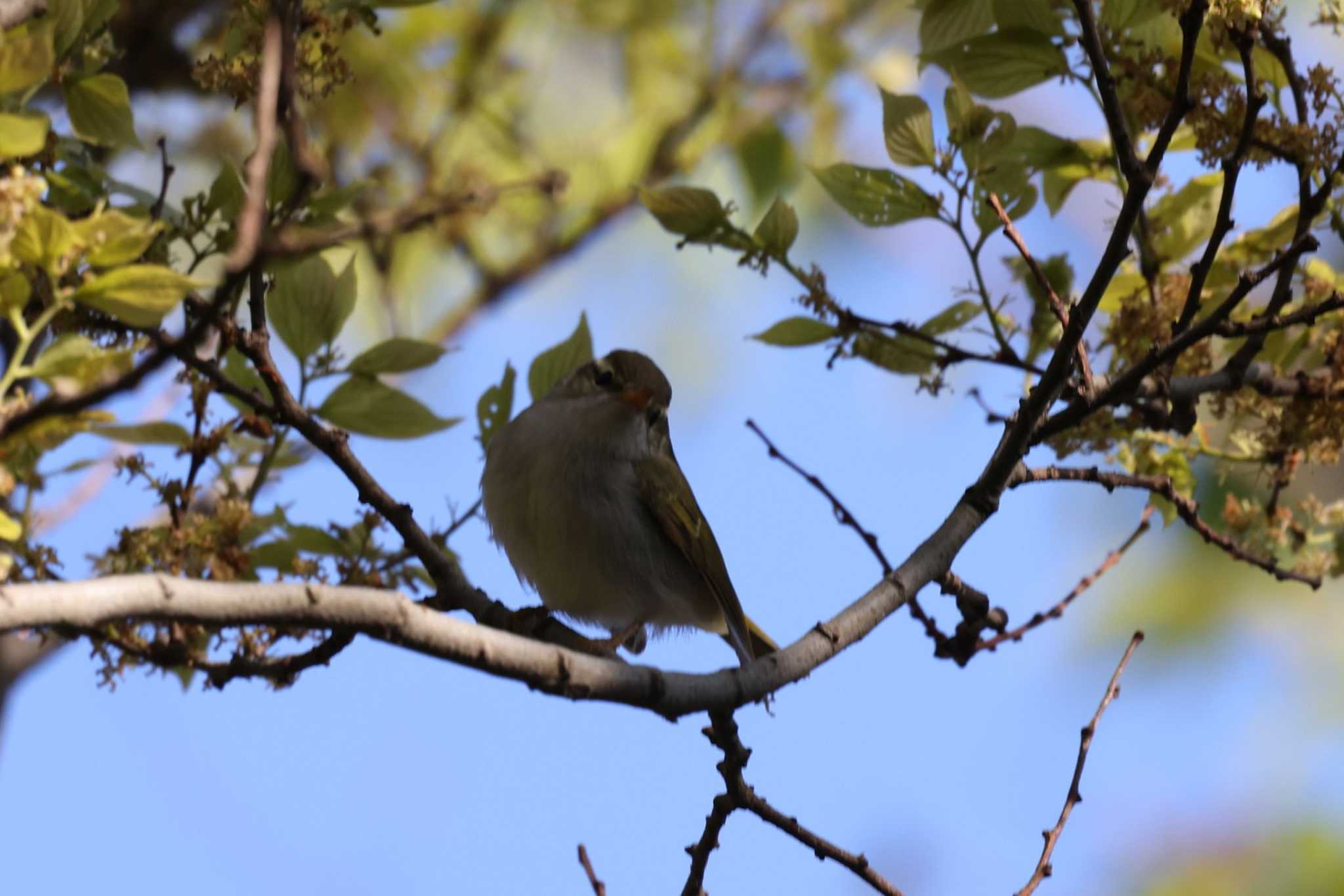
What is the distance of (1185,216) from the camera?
3516mm

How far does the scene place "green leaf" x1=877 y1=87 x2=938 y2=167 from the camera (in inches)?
123

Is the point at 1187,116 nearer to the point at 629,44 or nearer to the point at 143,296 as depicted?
the point at 143,296

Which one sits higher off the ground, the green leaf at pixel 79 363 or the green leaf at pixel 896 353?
the green leaf at pixel 896 353

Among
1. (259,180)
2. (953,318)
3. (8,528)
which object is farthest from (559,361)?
(259,180)

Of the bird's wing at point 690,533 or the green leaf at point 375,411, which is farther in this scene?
the bird's wing at point 690,533

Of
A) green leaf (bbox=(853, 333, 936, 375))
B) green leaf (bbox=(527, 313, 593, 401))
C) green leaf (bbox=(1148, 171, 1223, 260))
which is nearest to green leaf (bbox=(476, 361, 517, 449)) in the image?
green leaf (bbox=(527, 313, 593, 401))

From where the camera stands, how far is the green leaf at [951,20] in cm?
323

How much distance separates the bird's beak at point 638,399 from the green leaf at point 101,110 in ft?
6.48

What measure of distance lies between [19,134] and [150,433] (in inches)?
50.4

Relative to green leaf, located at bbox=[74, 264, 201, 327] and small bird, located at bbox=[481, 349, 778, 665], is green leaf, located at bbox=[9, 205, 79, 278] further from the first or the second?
small bird, located at bbox=[481, 349, 778, 665]

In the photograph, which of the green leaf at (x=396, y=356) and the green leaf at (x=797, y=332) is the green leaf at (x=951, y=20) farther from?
the green leaf at (x=396, y=356)

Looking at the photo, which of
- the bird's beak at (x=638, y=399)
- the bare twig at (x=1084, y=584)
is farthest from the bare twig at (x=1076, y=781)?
the bird's beak at (x=638, y=399)

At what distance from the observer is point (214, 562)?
2.79m

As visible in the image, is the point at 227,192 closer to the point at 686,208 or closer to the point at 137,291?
the point at 137,291
